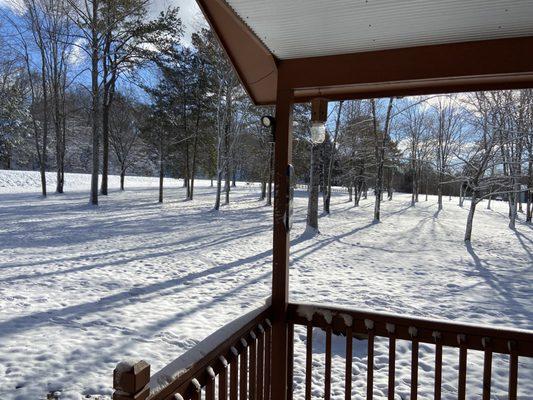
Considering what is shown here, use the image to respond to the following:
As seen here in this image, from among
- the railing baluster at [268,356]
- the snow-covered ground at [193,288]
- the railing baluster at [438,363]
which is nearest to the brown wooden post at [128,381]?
the railing baluster at [268,356]

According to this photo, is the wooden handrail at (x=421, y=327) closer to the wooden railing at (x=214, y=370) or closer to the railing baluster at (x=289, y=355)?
the railing baluster at (x=289, y=355)

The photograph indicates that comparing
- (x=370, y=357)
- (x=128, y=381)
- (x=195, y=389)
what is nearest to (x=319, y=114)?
(x=370, y=357)

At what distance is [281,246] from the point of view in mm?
2395

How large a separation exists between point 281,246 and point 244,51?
1.29 m

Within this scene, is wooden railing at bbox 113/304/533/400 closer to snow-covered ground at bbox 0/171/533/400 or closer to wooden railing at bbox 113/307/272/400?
wooden railing at bbox 113/307/272/400

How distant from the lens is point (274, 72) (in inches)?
93.3

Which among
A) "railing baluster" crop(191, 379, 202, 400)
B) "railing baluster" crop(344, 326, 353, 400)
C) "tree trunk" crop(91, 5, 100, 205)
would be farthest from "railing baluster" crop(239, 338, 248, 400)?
"tree trunk" crop(91, 5, 100, 205)

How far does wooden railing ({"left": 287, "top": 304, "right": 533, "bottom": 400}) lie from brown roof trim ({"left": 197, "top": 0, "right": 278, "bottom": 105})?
61.2 inches

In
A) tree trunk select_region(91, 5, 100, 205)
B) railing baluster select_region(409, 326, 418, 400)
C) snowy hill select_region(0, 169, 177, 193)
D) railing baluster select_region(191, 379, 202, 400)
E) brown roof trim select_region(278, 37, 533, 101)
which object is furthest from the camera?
snowy hill select_region(0, 169, 177, 193)

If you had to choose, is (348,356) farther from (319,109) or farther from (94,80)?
(94,80)

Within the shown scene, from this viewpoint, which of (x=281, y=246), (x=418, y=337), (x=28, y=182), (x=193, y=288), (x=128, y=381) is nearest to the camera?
(x=128, y=381)

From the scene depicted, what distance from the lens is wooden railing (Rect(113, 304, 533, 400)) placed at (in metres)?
1.48

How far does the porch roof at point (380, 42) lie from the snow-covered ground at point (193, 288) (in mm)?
2579

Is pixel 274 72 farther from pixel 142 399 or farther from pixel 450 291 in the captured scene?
pixel 450 291
